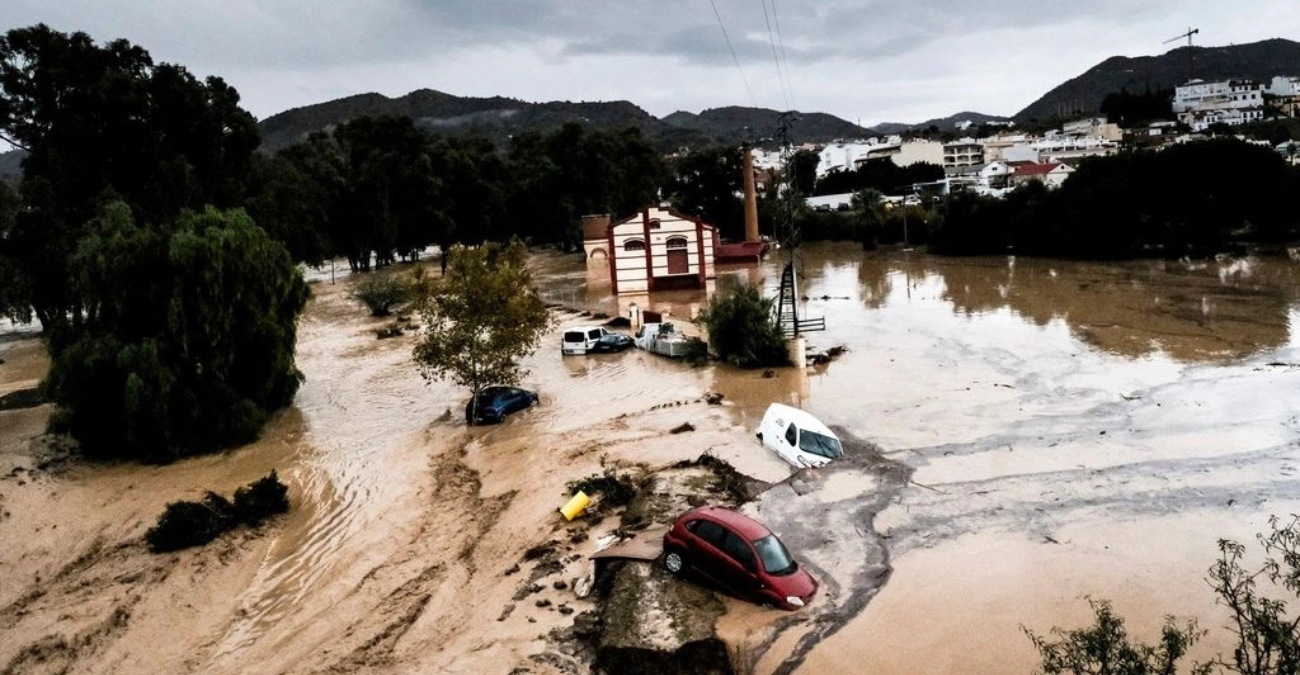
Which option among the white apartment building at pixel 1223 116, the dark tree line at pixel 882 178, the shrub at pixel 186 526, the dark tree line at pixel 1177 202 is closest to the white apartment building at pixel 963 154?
the dark tree line at pixel 882 178

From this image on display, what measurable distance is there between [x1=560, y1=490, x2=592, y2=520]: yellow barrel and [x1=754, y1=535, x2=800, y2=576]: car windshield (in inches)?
198

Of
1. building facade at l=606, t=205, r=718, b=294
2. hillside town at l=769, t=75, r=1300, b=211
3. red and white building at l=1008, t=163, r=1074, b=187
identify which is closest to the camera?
building facade at l=606, t=205, r=718, b=294

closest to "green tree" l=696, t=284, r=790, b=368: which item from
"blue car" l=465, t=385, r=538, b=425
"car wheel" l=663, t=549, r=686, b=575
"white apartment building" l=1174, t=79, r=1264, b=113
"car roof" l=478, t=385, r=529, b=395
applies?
"blue car" l=465, t=385, r=538, b=425

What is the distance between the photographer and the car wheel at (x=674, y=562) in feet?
40.6

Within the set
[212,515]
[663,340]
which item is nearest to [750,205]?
[663,340]

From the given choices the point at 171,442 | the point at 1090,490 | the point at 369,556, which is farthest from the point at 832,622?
the point at 171,442

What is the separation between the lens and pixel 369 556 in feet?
52.7

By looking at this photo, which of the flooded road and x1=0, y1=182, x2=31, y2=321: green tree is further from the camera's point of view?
x1=0, y1=182, x2=31, y2=321: green tree

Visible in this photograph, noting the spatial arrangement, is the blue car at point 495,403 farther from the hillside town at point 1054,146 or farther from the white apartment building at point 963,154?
the white apartment building at point 963,154

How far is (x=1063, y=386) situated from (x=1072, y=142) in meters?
129

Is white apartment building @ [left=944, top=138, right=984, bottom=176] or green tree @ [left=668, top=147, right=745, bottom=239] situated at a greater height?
white apartment building @ [left=944, top=138, right=984, bottom=176]

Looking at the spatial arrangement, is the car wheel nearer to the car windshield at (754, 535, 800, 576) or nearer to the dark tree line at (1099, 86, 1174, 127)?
the car windshield at (754, 535, 800, 576)

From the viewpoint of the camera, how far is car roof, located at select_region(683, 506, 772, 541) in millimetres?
12047

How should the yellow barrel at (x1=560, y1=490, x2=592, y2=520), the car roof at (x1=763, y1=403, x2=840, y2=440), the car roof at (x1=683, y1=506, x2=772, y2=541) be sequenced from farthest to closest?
the car roof at (x1=763, y1=403, x2=840, y2=440)
the yellow barrel at (x1=560, y1=490, x2=592, y2=520)
the car roof at (x1=683, y1=506, x2=772, y2=541)
